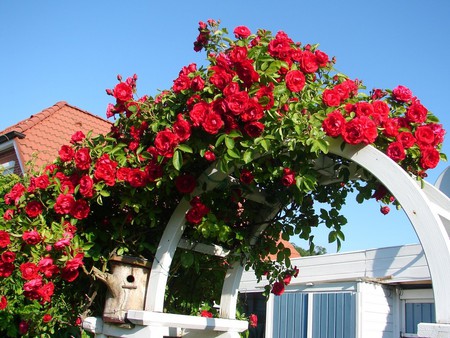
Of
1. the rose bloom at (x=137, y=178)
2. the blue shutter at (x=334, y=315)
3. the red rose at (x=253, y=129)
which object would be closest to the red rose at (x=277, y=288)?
the rose bloom at (x=137, y=178)

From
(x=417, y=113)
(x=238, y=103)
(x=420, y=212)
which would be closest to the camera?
(x=420, y=212)

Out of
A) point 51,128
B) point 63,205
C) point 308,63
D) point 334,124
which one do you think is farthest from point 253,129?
point 51,128

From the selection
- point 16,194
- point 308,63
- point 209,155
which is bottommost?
point 16,194

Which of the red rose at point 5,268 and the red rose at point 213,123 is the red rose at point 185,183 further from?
the red rose at point 5,268

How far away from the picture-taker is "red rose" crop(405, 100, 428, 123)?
8.32 feet

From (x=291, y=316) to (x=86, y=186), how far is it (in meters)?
8.09

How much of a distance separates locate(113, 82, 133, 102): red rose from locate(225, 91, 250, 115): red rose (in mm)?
806

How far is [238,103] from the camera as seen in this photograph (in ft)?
7.95

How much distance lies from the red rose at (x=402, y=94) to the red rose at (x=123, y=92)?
4.59 feet

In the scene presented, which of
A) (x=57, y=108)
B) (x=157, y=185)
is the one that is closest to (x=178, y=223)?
(x=157, y=185)

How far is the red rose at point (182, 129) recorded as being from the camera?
255cm

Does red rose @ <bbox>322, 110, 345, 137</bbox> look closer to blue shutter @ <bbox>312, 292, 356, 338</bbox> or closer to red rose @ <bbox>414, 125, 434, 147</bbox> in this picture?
red rose @ <bbox>414, 125, 434, 147</bbox>

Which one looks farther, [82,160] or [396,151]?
[82,160]

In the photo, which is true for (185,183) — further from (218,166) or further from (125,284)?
(125,284)
